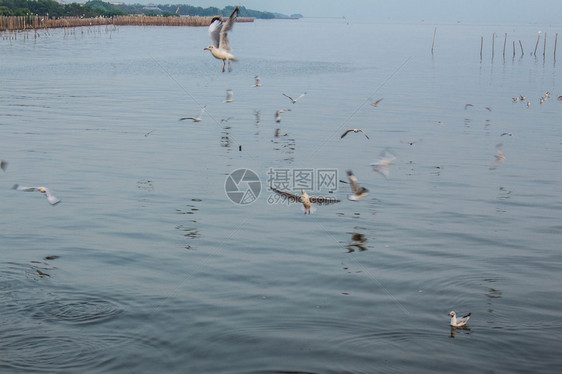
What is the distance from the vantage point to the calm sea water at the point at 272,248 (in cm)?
1055

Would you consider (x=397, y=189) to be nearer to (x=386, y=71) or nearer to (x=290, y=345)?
(x=290, y=345)

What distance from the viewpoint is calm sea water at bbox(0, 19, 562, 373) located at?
1055 cm

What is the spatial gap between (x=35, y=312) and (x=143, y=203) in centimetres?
758

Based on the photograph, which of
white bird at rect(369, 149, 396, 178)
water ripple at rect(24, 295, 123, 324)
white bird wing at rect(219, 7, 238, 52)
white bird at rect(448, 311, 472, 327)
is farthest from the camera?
white bird at rect(369, 149, 396, 178)

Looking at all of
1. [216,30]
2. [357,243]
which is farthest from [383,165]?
[216,30]

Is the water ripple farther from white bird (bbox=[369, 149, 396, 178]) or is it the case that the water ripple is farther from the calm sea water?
white bird (bbox=[369, 149, 396, 178])

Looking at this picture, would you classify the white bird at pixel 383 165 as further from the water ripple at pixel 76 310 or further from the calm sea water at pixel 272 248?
the water ripple at pixel 76 310

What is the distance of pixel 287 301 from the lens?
1228 centimetres

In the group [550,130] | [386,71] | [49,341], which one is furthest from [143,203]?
[386,71]

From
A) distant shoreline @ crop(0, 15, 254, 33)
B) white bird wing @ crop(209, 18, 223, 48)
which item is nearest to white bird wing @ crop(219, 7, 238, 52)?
white bird wing @ crop(209, 18, 223, 48)

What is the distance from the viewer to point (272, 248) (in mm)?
15391

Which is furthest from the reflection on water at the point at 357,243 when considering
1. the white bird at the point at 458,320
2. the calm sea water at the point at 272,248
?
the white bird at the point at 458,320

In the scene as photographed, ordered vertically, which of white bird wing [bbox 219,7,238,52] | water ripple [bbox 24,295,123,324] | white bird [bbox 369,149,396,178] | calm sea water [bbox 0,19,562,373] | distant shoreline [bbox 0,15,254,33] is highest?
distant shoreline [bbox 0,15,254,33]

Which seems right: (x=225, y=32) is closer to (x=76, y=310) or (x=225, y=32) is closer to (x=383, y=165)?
(x=383, y=165)
